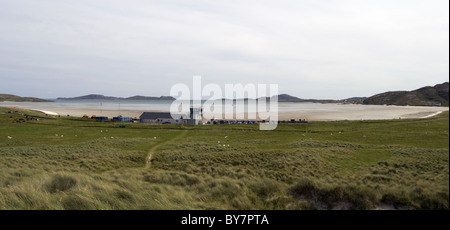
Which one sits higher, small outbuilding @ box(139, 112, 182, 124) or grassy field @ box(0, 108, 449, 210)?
small outbuilding @ box(139, 112, 182, 124)

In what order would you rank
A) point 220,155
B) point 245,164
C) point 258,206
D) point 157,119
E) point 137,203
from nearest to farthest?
point 137,203 → point 258,206 → point 245,164 → point 220,155 → point 157,119

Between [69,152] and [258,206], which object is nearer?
[258,206]

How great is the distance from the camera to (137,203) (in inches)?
302

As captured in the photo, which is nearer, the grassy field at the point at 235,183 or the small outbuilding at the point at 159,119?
the grassy field at the point at 235,183

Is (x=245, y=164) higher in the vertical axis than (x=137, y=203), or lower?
lower

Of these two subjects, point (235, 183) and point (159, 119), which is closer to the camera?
point (235, 183)

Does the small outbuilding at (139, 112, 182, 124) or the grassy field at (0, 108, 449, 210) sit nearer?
the grassy field at (0, 108, 449, 210)

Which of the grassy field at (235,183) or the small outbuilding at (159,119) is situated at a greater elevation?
the small outbuilding at (159,119)

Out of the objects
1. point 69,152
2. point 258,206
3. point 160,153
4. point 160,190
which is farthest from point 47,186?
point 69,152

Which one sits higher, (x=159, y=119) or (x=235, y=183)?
(x=159, y=119)
